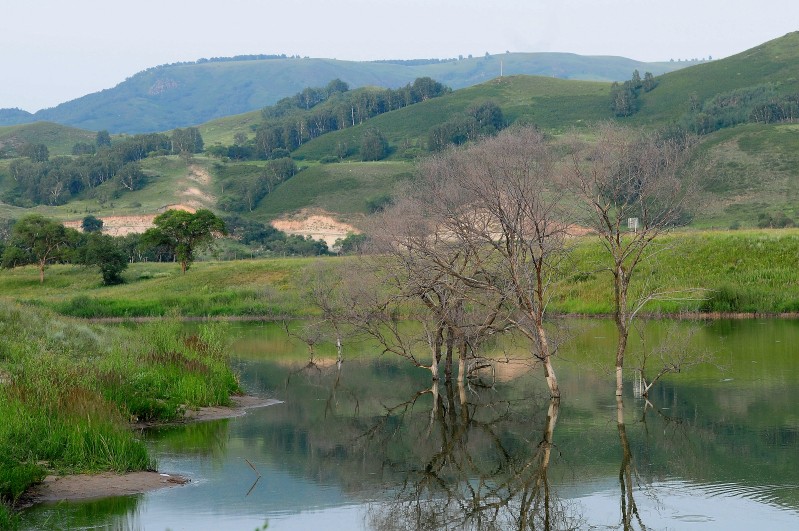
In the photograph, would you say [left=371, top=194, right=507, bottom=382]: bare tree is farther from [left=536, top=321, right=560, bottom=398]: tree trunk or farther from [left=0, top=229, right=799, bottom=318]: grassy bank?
[left=0, top=229, right=799, bottom=318]: grassy bank

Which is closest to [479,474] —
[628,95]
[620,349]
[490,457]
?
[490,457]

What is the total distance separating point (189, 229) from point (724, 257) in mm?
41214

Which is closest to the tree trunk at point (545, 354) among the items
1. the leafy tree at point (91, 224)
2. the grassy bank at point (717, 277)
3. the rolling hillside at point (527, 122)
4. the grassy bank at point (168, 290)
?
the grassy bank at point (717, 277)

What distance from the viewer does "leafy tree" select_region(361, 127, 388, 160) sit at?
15500 cm

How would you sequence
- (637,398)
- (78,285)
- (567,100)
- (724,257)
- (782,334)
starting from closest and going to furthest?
(637,398) < (782,334) < (724,257) < (78,285) < (567,100)

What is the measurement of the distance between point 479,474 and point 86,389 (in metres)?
8.11

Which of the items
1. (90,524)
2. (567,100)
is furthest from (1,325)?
(567,100)

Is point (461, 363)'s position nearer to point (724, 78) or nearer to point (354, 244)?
point (354, 244)

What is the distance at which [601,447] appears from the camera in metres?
22.3

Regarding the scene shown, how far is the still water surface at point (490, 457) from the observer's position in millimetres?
17516

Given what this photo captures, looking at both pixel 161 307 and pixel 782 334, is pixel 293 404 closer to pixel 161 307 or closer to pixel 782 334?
pixel 782 334

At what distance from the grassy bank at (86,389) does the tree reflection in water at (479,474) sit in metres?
5.22

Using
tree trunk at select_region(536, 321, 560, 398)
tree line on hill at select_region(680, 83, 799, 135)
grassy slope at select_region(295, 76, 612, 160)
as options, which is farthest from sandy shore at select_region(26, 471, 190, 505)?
grassy slope at select_region(295, 76, 612, 160)

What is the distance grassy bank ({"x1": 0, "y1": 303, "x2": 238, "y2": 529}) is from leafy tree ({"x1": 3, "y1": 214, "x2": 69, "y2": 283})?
46246mm
